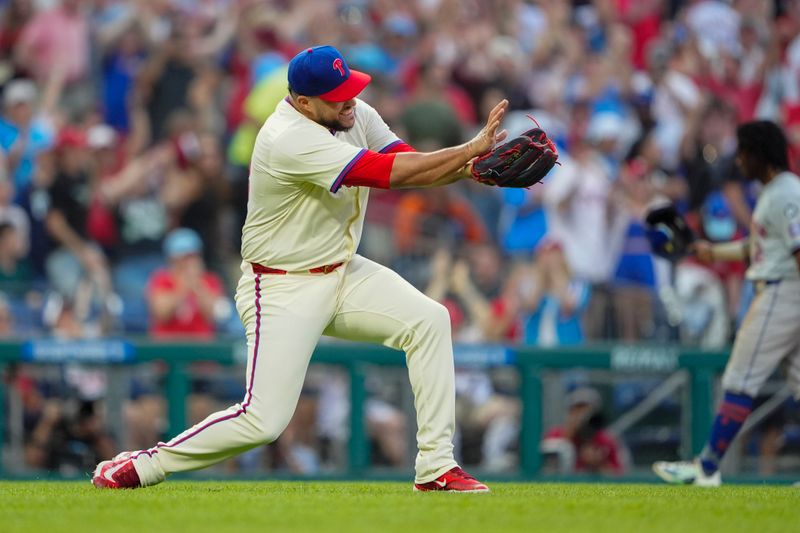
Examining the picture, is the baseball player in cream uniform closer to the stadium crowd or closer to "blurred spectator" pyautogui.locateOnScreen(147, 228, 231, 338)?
the stadium crowd

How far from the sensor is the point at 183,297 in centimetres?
1064

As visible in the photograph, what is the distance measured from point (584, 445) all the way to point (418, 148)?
10.4ft

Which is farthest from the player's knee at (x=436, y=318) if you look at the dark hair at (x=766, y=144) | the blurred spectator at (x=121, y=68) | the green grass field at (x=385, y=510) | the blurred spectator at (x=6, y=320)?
the blurred spectator at (x=121, y=68)

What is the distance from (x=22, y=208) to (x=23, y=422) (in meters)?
2.07

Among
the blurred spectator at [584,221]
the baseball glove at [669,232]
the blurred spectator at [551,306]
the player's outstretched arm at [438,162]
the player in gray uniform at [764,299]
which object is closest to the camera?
the player's outstretched arm at [438,162]

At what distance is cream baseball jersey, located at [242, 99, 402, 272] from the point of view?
19.7 ft

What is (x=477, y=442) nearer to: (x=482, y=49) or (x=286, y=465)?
(x=286, y=465)

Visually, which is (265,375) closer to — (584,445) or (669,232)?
(669,232)

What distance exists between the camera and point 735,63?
13914 millimetres

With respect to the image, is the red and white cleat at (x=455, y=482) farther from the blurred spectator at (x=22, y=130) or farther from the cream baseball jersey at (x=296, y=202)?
the blurred spectator at (x=22, y=130)

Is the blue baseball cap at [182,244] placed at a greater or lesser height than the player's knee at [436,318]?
greater

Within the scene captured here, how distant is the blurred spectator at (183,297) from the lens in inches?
416

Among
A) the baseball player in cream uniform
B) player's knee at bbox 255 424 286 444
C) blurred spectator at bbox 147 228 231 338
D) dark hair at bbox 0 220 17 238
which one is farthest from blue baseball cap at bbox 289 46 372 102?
dark hair at bbox 0 220 17 238

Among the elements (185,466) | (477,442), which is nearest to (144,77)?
(477,442)
